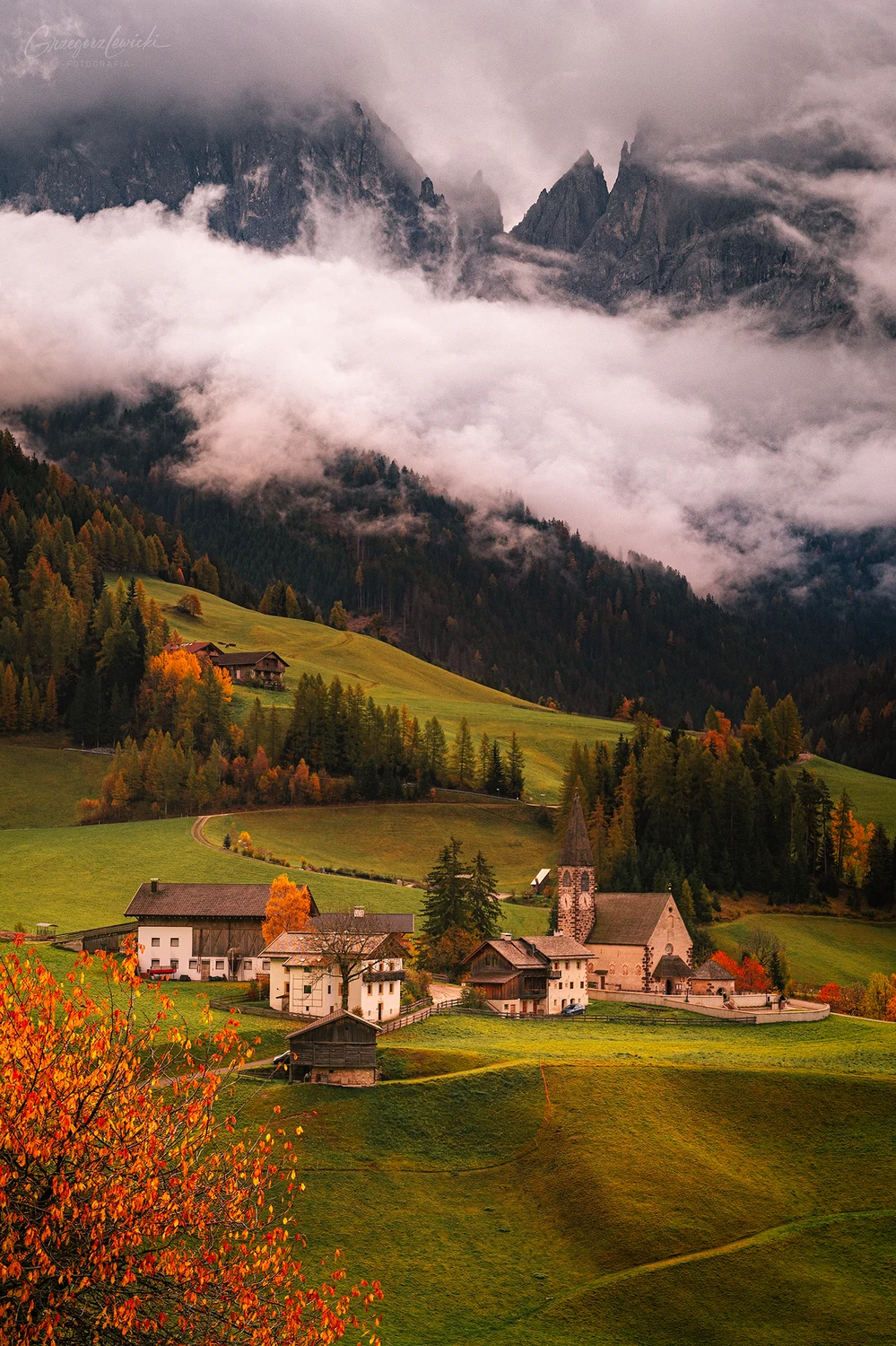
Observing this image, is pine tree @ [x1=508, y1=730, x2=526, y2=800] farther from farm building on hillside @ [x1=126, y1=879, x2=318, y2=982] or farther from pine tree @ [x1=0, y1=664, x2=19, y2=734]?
farm building on hillside @ [x1=126, y1=879, x2=318, y2=982]

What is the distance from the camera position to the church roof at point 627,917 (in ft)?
342

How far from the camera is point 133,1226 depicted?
25.5 m

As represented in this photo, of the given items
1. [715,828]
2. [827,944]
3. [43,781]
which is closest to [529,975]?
[827,944]

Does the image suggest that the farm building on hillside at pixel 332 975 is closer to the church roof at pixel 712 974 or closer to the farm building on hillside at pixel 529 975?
the farm building on hillside at pixel 529 975

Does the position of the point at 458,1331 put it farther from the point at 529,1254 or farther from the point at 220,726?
the point at 220,726

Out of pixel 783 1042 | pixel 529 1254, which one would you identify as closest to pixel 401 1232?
pixel 529 1254

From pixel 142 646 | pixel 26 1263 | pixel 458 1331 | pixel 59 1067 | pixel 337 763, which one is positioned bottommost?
pixel 458 1331

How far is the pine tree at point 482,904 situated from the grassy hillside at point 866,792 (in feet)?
249

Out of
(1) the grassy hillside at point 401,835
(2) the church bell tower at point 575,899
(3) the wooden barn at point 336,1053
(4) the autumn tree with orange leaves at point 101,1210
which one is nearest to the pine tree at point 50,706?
(1) the grassy hillside at point 401,835

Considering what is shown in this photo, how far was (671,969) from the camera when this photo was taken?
101 metres

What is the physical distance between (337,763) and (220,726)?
16146mm

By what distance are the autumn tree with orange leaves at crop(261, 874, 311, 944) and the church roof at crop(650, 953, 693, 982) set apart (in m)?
27.7

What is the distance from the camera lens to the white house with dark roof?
103312 millimetres

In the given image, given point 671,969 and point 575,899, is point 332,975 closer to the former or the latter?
point 671,969
